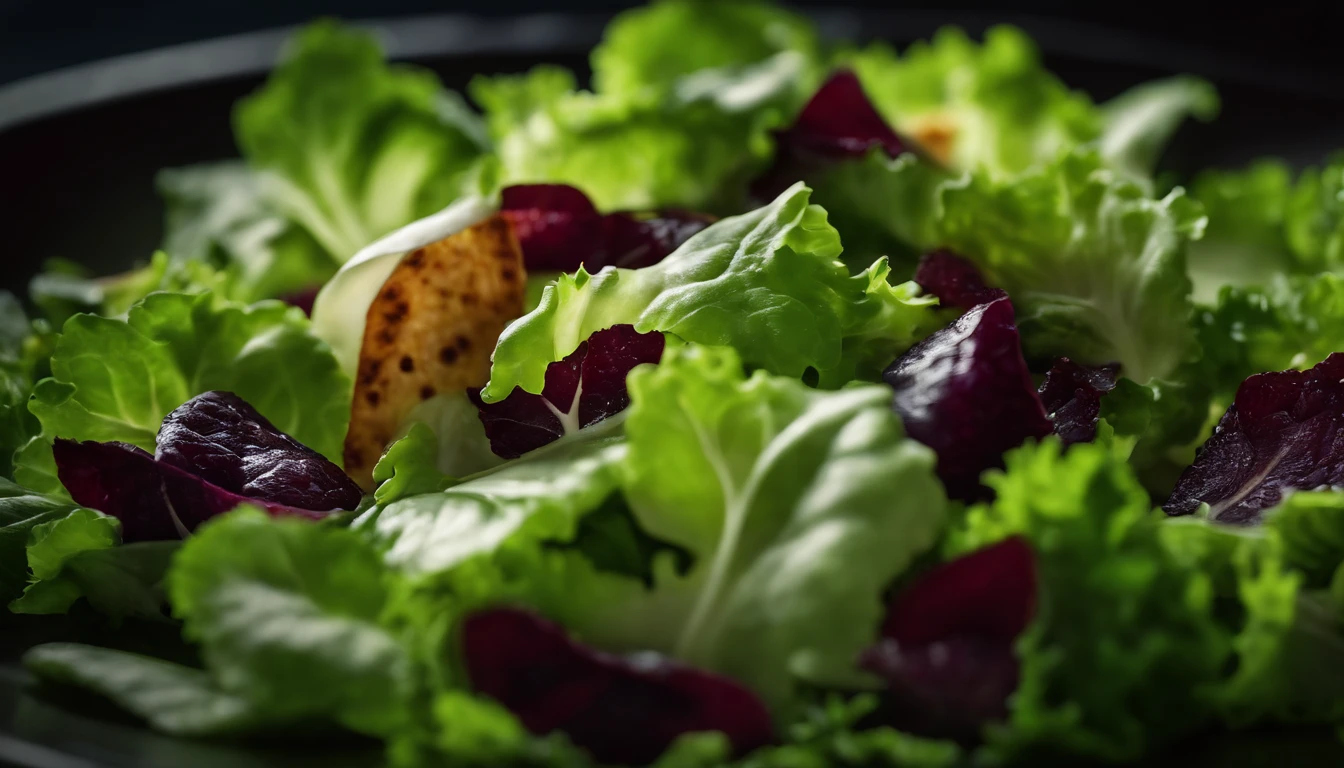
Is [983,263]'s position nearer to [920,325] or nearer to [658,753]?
[920,325]

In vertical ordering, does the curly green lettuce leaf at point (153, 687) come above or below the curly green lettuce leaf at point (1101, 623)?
above

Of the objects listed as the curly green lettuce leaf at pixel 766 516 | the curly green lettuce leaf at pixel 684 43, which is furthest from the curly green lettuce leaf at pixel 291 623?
the curly green lettuce leaf at pixel 684 43

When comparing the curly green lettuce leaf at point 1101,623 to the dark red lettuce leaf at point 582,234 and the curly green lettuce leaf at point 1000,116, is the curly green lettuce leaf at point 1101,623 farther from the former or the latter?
the curly green lettuce leaf at point 1000,116

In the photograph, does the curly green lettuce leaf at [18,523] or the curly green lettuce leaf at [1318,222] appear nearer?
the curly green lettuce leaf at [18,523]

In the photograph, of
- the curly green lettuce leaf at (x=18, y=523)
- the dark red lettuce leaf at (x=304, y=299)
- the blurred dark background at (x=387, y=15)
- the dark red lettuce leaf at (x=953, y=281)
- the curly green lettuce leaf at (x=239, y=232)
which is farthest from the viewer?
the blurred dark background at (x=387, y=15)

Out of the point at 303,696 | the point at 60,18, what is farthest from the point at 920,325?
the point at 60,18

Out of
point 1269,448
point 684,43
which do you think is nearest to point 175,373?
point 1269,448

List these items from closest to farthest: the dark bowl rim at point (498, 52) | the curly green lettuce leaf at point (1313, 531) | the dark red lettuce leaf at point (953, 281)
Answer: the curly green lettuce leaf at point (1313, 531), the dark red lettuce leaf at point (953, 281), the dark bowl rim at point (498, 52)
